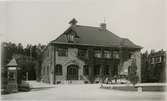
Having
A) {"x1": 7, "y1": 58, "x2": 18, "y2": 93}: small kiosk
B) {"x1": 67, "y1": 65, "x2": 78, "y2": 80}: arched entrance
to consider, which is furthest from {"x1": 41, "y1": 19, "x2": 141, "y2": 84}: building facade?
{"x1": 7, "y1": 58, "x2": 18, "y2": 93}: small kiosk

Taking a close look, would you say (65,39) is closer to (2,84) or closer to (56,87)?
(56,87)

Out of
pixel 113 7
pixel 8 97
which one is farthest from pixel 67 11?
pixel 8 97

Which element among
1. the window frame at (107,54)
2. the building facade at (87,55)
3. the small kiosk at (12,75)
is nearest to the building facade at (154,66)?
the building facade at (87,55)

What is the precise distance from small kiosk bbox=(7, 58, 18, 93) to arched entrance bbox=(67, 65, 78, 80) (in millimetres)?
227

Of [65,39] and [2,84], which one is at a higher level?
[65,39]

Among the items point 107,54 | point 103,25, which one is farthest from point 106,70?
point 103,25

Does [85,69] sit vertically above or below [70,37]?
below

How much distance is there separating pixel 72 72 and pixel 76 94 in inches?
4.0

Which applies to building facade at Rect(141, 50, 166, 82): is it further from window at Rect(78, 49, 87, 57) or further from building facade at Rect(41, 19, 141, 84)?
window at Rect(78, 49, 87, 57)

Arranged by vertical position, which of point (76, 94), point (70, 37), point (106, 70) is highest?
point (70, 37)

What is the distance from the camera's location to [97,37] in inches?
48.4

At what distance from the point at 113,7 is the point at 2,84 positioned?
1.95 feet

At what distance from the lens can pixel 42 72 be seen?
1.18 metres

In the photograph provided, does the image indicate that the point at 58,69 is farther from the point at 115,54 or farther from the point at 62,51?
the point at 115,54
